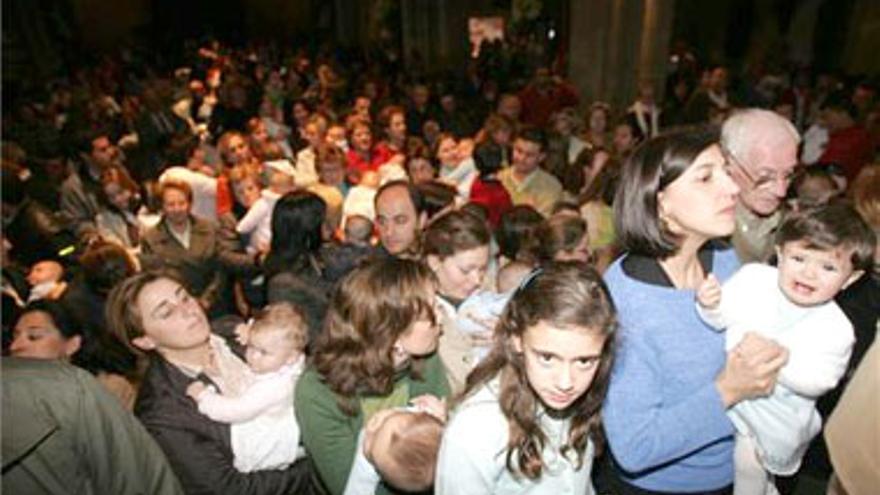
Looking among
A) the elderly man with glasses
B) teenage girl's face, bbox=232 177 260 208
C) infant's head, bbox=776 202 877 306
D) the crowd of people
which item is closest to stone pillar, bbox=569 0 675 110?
the crowd of people

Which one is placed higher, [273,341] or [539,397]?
[539,397]

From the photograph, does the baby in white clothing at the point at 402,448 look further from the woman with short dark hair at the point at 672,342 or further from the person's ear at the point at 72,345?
the person's ear at the point at 72,345

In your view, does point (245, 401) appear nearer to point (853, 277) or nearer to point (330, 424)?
point (330, 424)

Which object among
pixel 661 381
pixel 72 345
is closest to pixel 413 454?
pixel 661 381

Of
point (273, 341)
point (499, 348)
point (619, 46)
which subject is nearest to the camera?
point (499, 348)

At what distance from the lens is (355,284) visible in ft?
8.58

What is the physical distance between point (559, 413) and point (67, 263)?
4.58 meters

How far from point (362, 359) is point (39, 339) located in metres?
1.89

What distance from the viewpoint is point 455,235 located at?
10.9 ft

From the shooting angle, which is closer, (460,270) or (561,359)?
(561,359)

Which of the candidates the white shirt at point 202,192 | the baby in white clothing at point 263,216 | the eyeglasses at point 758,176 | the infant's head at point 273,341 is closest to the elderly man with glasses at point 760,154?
the eyeglasses at point 758,176

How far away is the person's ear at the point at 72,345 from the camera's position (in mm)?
3523

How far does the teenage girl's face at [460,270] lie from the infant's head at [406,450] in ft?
3.67

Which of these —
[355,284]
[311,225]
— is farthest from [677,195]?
[311,225]
